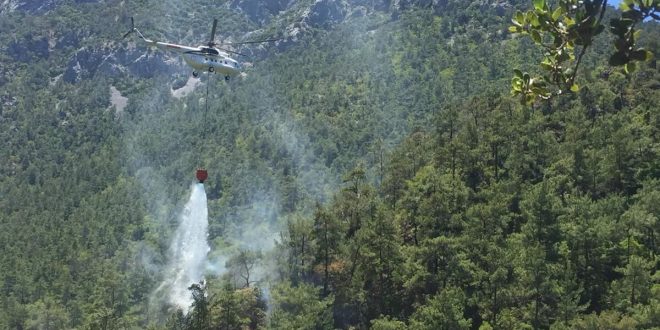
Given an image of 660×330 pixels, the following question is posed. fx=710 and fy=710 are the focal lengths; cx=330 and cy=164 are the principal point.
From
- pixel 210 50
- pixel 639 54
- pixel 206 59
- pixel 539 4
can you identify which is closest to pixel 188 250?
pixel 206 59

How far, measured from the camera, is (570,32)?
4488mm

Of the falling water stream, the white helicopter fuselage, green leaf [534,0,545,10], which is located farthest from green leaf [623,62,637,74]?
the falling water stream

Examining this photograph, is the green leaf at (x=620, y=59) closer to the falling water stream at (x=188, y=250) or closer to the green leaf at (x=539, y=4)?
the green leaf at (x=539, y=4)

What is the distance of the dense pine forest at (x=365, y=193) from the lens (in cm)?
5112

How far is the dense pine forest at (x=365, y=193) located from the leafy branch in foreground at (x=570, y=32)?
3.75 ft

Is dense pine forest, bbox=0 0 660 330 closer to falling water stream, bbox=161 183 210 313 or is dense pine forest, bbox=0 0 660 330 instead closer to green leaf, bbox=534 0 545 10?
falling water stream, bbox=161 183 210 313

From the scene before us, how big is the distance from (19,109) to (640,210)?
170534 millimetres

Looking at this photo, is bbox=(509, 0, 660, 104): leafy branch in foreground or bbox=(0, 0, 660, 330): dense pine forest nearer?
bbox=(509, 0, 660, 104): leafy branch in foreground

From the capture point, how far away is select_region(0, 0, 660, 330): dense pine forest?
51.1m

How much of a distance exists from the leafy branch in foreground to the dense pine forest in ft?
3.75

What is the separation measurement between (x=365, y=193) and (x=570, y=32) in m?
62.0

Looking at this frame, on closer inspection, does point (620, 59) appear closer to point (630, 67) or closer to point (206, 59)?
point (630, 67)

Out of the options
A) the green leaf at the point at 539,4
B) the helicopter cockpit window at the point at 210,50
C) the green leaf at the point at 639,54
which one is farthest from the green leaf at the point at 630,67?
the helicopter cockpit window at the point at 210,50

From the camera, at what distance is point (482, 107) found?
8038 cm
